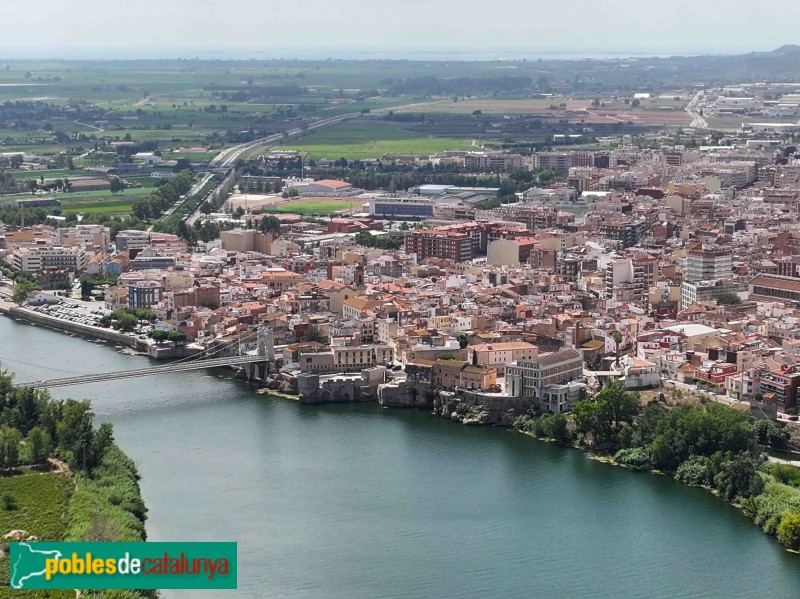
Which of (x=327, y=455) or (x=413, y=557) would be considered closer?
(x=413, y=557)

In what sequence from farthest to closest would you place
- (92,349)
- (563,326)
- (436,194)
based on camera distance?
(436,194), (92,349), (563,326)

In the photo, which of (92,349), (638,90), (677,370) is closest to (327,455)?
(677,370)

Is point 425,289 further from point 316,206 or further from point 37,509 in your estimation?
point 316,206

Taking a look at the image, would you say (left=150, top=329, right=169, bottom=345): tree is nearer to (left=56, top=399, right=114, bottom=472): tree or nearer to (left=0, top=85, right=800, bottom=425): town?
(left=0, top=85, right=800, bottom=425): town

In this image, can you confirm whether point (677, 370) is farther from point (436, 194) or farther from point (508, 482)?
point (436, 194)

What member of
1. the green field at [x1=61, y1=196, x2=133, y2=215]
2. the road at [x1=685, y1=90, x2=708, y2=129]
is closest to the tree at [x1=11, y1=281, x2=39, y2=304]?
the green field at [x1=61, y1=196, x2=133, y2=215]

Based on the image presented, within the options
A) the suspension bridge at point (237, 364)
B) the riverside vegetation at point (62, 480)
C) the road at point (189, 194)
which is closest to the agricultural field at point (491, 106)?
the road at point (189, 194)

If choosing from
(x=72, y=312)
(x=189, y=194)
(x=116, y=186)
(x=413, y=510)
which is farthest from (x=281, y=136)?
(x=413, y=510)

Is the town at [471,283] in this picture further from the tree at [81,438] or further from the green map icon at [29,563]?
the green map icon at [29,563]
